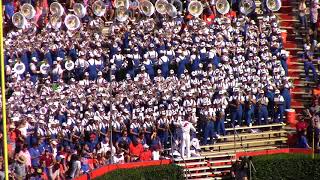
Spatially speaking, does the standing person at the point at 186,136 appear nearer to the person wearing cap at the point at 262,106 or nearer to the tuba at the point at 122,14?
the person wearing cap at the point at 262,106

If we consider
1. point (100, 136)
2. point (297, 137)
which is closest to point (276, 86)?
point (297, 137)

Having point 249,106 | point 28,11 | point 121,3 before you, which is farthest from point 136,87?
point 121,3

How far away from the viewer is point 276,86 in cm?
5650

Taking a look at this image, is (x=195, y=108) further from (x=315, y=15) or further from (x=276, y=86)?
(x=315, y=15)

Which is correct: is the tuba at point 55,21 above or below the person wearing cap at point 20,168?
above

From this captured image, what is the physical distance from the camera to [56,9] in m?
57.1

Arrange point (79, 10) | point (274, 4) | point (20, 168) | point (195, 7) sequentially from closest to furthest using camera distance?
point (20, 168) → point (79, 10) → point (195, 7) → point (274, 4)

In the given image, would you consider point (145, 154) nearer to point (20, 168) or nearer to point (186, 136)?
point (186, 136)

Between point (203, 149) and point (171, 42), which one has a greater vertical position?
point (171, 42)

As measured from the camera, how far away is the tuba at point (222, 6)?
59812 mm

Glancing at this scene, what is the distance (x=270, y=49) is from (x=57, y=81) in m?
8.28

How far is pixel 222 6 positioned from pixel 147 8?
9.96 ft

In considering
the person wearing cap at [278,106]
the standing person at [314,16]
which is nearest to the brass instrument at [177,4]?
the standing person at [314,16]

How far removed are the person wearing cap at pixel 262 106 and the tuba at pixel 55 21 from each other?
7380 millimetres
